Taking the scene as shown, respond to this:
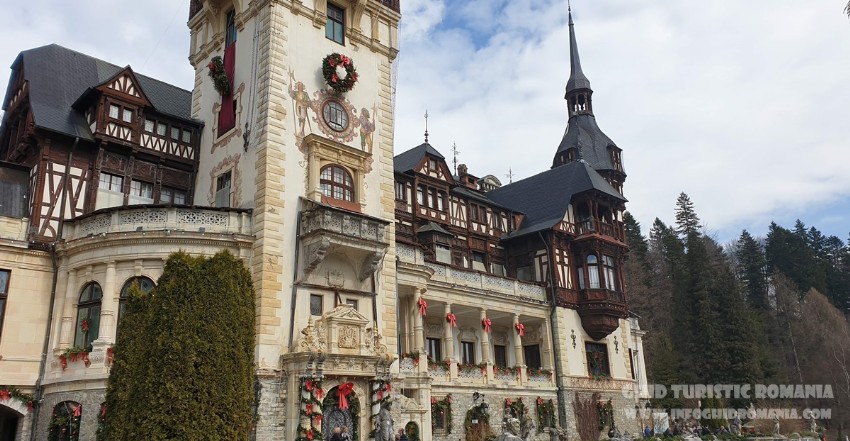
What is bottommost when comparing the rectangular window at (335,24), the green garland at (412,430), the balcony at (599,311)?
the green garland at (412,430)

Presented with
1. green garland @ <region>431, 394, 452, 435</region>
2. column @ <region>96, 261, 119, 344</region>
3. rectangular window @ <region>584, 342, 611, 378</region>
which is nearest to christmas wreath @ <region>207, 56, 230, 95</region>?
column @ <region>96, 261, 119, 344</region>

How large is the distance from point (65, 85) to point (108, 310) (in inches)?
443

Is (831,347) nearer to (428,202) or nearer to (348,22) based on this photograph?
(428,202)

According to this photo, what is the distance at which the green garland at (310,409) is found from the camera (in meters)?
22.2

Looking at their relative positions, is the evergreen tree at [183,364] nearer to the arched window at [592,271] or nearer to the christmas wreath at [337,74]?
the christmas wreath at [337,74]

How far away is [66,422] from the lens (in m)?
21.8

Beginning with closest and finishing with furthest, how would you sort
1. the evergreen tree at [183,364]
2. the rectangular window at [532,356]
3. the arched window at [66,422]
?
1. the evergreen tree at [183,364]
2. the arched window at [66,422]
3. the rectangular window at [532,356]

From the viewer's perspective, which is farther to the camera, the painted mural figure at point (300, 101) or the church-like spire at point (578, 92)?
the church-like spire at point (578, 92)

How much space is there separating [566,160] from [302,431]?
42.8 meters

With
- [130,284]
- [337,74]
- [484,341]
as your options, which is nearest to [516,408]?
[484,341]

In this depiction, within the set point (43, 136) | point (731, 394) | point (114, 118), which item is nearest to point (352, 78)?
point (114, 118)

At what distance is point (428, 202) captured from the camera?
123 feet

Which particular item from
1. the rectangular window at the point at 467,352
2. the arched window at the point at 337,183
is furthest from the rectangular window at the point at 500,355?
the arched window at the point at 337,183

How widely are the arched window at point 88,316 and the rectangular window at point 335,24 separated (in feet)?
44.4
